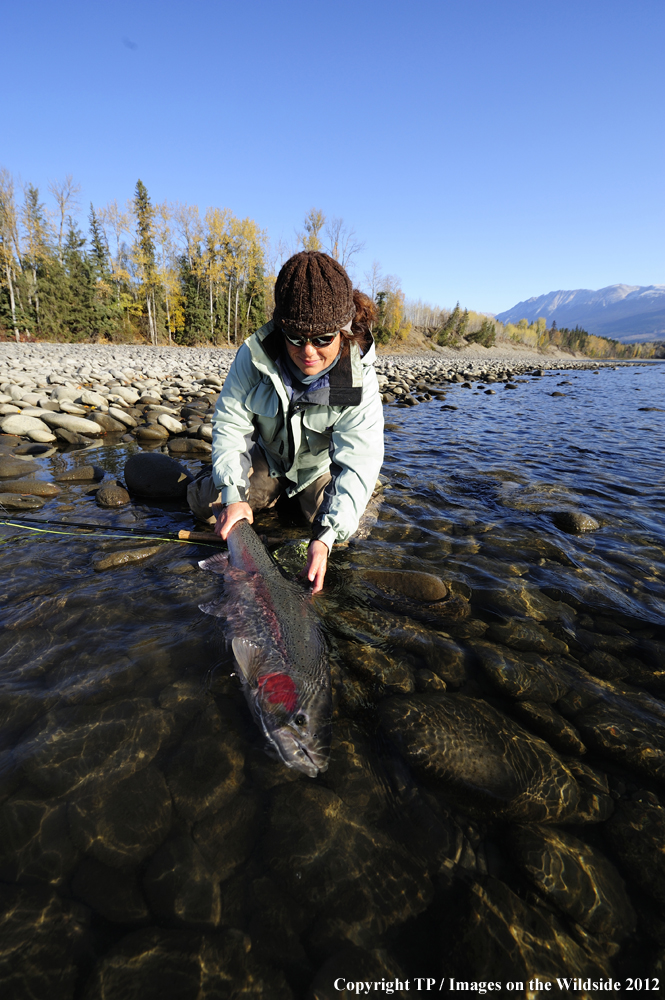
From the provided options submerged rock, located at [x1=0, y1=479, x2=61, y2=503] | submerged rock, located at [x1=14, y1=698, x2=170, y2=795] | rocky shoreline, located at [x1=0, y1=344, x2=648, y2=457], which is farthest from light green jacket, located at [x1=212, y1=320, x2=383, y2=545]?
rocky shoreline, located at [x1=0, y1=344, x2=648, y2=457]

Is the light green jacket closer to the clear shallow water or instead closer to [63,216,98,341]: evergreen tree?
the clear shallow water

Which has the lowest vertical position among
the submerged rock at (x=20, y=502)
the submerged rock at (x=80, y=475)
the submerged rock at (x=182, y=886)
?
the submerged rock at (x=182, y=886)

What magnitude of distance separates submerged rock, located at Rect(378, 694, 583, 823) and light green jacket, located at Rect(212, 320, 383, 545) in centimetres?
126

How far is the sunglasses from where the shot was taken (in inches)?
123

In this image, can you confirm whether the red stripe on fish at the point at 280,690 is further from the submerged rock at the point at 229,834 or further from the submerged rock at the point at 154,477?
the submerged rock at the point at 154,477

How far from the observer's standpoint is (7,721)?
2334mm

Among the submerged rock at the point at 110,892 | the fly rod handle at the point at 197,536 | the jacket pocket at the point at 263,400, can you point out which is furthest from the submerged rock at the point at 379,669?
the jacket pocket at the point at 263,400

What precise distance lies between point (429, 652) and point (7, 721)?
253 cm

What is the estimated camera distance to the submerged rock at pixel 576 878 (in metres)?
1.68

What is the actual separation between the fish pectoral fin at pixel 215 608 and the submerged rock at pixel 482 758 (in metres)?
1.38

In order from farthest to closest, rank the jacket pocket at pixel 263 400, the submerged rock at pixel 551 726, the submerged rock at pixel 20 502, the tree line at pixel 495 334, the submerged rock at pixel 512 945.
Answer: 1. the tree line at pixel 495 334
2. the submerged rock at pixel 20 502
3. the jacket pocket at pixel 263 400
4. the submerged rock at pixel 551 726
5. the submerged rock at pixel 512 945

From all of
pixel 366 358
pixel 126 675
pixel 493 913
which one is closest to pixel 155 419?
pixel 366 358

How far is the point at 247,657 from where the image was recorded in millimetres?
2602

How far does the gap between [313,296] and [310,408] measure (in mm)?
1015
